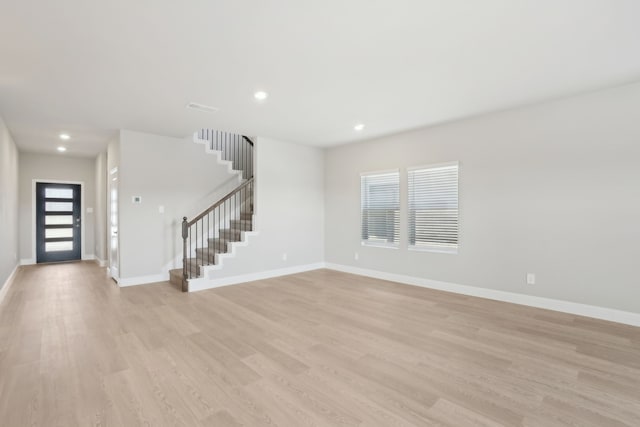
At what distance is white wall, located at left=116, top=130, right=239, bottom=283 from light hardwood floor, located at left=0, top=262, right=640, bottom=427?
3.77 ft

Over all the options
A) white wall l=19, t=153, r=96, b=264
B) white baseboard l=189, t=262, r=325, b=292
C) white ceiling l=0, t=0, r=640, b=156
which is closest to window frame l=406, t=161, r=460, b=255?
white ceiling l=0, t=0, r=640, b=156

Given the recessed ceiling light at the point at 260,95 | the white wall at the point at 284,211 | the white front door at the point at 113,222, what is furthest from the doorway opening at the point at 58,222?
the recessed ceiling light at the point at 260,95

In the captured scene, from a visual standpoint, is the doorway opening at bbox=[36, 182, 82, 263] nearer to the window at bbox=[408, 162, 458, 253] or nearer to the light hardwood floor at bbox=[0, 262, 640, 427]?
the light hardwood floor at bbox=[0, 262, 640, 427]

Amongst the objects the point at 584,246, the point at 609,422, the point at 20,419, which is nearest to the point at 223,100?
the point at 20,419

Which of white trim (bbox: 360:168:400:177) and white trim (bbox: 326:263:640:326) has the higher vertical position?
white trim (bbox: 360:168:400:177)

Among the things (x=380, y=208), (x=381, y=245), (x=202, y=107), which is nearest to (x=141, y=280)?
(x=202, y=107)

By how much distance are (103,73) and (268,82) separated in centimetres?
169

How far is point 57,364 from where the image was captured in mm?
2695

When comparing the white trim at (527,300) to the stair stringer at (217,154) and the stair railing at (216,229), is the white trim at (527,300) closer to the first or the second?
the stair railing at (216,229)

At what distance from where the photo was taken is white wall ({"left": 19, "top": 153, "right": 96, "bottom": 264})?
7.54 m

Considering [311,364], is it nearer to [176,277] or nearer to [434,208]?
[434,208]

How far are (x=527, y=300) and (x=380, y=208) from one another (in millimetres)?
2784

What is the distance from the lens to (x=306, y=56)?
9.50 ft

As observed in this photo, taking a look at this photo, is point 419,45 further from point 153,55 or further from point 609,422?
point 609,422
